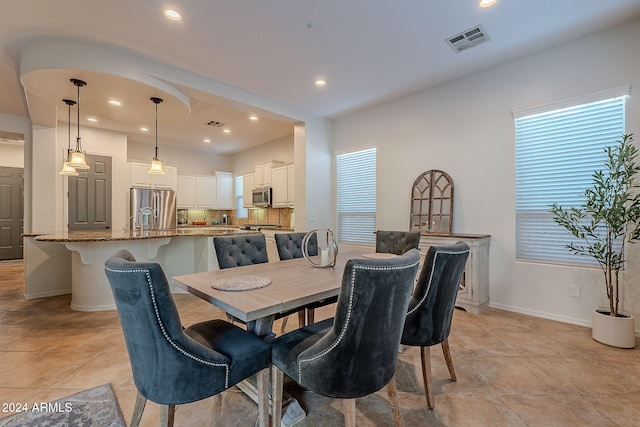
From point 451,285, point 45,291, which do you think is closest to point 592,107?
point 451,285

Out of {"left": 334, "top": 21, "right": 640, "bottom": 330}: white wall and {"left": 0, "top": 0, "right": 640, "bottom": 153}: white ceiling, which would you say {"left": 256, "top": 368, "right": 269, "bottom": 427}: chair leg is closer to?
{"left": 0, "top": 0, "right": 640, "bottom": 153}: white ceiling

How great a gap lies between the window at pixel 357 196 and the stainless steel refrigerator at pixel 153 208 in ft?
12.8

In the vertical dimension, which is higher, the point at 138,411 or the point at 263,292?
the point at 263,292

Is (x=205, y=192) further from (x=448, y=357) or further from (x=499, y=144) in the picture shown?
(x=448, y=357)

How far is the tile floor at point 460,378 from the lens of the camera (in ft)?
5.58

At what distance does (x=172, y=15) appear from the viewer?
2574 mm

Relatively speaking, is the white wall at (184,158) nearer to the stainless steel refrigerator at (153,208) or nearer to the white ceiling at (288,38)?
the stainless steel refrigerator at (153,208)

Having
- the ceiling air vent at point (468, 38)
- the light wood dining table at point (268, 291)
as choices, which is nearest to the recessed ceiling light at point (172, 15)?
the light wood dining table at point (268, 291)

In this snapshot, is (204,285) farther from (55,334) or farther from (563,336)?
(563,336)

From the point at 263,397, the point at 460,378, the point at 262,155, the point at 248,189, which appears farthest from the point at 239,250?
the point at 262,155

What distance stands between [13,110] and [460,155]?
699 centimetres

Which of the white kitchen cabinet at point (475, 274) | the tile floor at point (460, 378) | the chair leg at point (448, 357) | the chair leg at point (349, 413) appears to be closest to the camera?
the chair leg at point (349, 413)

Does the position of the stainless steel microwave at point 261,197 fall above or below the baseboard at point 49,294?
above

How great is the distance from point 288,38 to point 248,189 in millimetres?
4694
